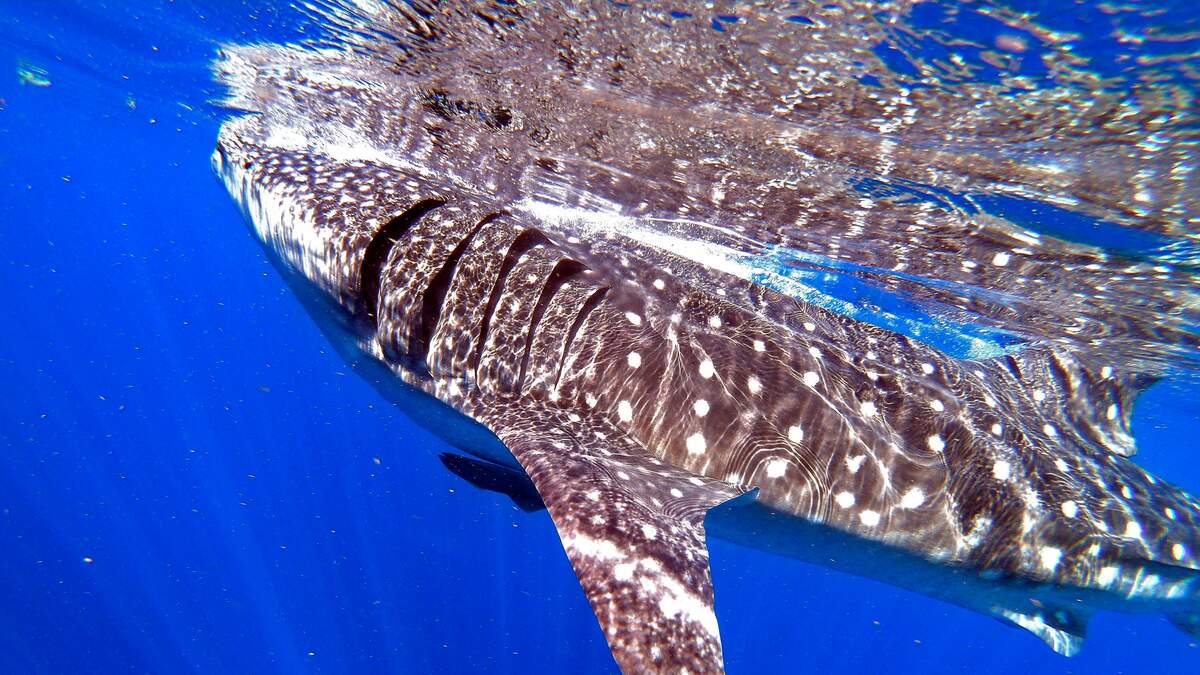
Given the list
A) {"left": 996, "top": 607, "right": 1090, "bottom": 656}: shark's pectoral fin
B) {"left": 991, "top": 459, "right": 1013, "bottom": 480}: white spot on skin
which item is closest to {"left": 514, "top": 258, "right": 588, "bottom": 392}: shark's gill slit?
{"left": 991, "top": 459, "right": 1013, "bottom": 480}: white spot on skin

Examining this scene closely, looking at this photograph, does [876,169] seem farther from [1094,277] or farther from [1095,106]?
[1094,277]

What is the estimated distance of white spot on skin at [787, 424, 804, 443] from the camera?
14.6 ft

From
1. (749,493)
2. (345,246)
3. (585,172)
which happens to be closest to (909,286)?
(585,172)

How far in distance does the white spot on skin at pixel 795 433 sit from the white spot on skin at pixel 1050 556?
2.16m

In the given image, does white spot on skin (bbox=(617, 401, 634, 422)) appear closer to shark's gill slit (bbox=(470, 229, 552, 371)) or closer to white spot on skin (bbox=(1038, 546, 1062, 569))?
shark's gill slit (bbox=(470, 229, 552, 371))

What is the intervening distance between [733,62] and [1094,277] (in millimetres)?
5072

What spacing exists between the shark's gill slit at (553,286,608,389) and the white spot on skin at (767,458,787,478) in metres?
1.65

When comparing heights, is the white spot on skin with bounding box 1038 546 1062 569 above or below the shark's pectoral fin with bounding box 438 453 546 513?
above

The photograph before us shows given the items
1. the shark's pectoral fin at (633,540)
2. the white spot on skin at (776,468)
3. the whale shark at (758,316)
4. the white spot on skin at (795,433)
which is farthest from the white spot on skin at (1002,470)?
the shark's pectoral fin at (633,540)

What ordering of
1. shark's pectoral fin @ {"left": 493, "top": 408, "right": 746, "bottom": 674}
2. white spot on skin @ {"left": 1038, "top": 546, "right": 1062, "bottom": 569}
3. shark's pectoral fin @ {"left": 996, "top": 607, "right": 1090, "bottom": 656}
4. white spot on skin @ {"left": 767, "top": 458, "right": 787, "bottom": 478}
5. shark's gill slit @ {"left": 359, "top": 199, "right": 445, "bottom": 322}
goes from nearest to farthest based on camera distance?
shark's pectoral fin @ {"left": 493, "top": 408, "right": 746, "bottom": 674}
white spot on skin @ {"left": 767, "top": 458, "right": 787, "bottom": 478}
shark's gill slit @ {"left": 359, "top": 199, "right": 445, "bottom": 322}
white spot on skin @ {"left": 1038, "top": 546, "right": 1062, "bottom": 569}
shark's pectoral fin @ {"left": 996, "top": 607, "right": 1090, "bottom": 656}

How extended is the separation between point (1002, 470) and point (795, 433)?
1853 millimetres

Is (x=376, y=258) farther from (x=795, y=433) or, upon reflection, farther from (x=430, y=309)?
(x=795, y=433)

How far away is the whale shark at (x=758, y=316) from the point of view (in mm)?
4078

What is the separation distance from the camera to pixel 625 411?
171 inches
